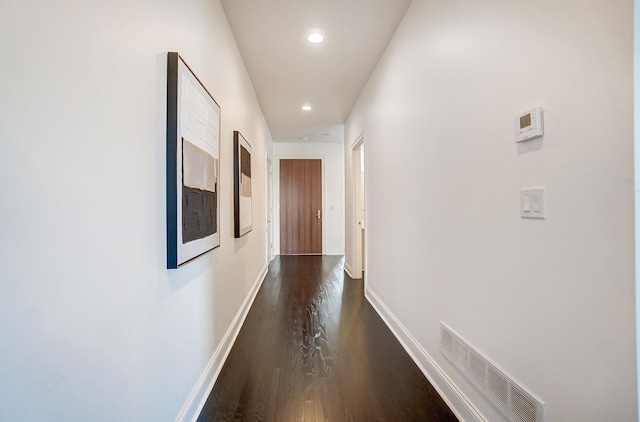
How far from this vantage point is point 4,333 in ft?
1.73

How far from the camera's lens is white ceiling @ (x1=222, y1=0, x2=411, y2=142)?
6.68ft

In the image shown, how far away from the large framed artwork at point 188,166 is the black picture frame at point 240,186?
25.3 inches

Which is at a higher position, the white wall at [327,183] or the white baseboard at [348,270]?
the white wall at [327,183]

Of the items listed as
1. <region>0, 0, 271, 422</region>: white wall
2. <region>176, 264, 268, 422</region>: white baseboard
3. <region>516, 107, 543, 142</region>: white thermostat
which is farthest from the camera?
<region>176, 264, 268, 422</region>: white baseboard

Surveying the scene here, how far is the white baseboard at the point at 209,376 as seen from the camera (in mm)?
1352

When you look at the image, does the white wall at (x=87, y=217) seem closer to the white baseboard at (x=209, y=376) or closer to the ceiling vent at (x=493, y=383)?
the white baseboard at (x=209, y=376)

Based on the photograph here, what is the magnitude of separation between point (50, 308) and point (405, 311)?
206 centimetres


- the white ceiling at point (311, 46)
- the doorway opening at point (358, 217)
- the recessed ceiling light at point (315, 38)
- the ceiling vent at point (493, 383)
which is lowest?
the ceiling vent at point (493, 383)

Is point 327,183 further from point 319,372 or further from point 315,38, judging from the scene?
point 319,372

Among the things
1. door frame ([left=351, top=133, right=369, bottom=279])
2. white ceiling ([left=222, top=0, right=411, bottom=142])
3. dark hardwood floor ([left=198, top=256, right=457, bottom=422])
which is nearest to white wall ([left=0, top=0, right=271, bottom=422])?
dark hardwood floor ([left=198, top=256, right=457, bottom=422])

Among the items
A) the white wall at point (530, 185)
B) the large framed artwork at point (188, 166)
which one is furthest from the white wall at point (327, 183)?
the large framed artwork at point (188, 166)

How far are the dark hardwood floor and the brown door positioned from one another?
3136 millimetres

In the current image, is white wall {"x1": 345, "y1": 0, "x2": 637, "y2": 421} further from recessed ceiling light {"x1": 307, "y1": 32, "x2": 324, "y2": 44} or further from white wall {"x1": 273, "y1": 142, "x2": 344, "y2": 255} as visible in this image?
white wall {"x1": 273, "y1": 142, "x2": 344, "y2": 255}

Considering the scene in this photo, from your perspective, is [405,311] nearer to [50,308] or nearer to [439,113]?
[439,113]
